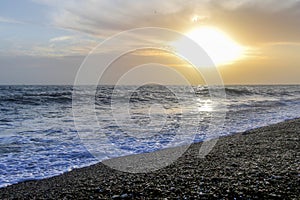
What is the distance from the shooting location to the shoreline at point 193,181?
5.71 meters

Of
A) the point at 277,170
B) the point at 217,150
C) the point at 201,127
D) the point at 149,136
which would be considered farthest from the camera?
the point at 201,127

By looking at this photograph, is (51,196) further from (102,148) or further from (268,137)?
(268,137)

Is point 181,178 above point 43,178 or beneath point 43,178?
above

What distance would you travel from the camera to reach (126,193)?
5996 mm

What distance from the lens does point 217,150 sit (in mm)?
10742

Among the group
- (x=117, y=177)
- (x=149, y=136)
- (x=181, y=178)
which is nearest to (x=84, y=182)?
(x=117, y=177)

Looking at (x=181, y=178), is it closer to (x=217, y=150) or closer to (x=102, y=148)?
(x=217, y=150)

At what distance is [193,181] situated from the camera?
6473mm

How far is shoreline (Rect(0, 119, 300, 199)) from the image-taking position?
18.7 feet

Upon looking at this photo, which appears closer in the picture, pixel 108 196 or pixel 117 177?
pixel 108 196

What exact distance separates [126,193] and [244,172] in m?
2.84

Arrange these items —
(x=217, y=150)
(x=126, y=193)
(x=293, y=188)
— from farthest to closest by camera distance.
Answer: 1. (x=217, y=150)
2. (x=126, y=193)
3. (x=293, y=188)

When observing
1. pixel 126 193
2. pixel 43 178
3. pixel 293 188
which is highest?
pixel 293 188

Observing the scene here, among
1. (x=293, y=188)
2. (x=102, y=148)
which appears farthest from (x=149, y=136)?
(x=293, y=188)
